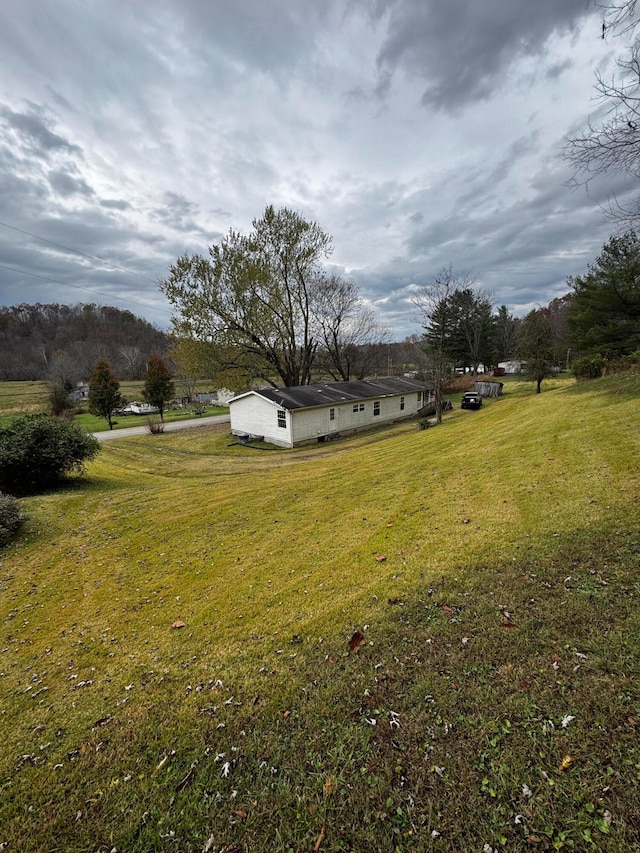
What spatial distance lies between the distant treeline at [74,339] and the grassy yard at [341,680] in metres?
58.2

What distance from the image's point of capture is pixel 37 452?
1058cm

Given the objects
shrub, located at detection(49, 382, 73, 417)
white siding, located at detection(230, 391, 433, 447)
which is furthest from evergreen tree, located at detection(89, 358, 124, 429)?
white siding, located at detection(230, 391, 433, 447)

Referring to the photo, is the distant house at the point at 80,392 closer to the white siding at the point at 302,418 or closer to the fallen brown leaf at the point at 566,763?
the white siding at the point at 302,418

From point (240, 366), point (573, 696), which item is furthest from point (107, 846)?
point (240, 366)

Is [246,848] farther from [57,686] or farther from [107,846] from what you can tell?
[57,686]

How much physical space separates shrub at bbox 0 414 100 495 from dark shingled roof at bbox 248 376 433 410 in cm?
1137

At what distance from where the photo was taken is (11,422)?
11.1 meters

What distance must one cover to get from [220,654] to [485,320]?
53300 mm

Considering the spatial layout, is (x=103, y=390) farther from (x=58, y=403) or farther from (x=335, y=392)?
(x=335, y=392)

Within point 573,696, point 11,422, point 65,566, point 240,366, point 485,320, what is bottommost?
point 65,566

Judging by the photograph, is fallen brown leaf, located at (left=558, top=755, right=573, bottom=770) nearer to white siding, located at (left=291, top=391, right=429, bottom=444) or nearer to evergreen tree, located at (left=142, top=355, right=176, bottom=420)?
white siding, located at (left=291, top=391, right=429, bottom=444)

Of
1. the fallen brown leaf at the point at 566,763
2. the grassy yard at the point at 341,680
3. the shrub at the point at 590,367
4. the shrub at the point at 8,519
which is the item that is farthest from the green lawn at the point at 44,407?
the shrub at the point at 590,367

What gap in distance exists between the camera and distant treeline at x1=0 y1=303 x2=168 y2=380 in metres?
65.0

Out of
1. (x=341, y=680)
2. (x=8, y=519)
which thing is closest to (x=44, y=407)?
(x=8, y=519)
